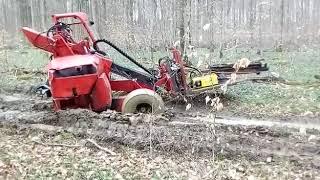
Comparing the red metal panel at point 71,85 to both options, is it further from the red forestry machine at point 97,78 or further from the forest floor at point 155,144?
the forest floor at point 155,144

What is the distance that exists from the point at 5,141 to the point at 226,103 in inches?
237

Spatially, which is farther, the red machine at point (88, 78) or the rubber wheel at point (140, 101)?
the rubber wheel at point (140, 101)

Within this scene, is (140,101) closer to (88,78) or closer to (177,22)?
(88,78)

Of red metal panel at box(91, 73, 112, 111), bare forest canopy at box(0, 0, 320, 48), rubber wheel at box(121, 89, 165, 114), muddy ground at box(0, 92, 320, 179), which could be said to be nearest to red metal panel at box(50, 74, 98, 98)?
red metal panel at box(91, 73, 112, 111)

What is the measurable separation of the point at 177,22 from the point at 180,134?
8474 millimetres

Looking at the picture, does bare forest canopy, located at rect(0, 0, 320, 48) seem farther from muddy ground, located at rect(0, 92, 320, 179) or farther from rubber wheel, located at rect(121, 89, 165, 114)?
muddy ground, located at rect(0, 92, 320, 179)

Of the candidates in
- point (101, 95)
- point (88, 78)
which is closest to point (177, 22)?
point (101, 95)

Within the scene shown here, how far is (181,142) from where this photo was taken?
7559mm

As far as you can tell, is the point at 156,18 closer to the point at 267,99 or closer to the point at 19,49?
the point at 267,99

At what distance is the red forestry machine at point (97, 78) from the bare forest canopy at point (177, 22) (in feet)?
3.44

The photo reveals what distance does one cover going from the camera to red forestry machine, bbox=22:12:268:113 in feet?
29.5

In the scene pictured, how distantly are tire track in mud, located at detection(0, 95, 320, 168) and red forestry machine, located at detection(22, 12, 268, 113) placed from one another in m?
0.48

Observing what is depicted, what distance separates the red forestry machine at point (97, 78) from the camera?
8984 millimetres

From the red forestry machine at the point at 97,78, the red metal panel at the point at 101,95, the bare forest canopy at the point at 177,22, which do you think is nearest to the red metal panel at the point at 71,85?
the red forestry machine at the point at 97,78
